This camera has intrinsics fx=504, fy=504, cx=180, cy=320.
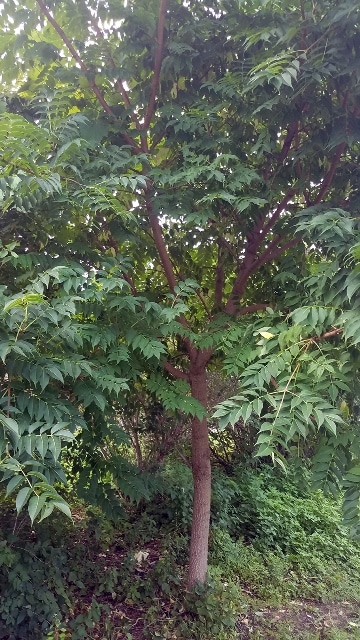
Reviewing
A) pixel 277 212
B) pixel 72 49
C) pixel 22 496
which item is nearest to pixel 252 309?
pixel 277 212

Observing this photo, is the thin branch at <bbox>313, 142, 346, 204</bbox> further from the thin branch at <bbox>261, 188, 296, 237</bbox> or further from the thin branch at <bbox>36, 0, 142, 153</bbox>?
the thin branch at <bbox>36, 0, 142, 153</bbox>

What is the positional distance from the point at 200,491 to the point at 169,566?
2.36 feet

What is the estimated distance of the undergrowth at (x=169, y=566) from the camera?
11.4ft

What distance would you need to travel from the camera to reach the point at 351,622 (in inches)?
172

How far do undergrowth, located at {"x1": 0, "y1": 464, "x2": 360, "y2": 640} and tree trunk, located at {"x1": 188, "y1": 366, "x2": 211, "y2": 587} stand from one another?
0.18m

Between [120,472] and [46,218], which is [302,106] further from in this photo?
[120,472]

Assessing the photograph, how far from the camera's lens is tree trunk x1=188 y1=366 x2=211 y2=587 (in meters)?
4.00

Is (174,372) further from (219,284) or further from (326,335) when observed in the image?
(326,335)

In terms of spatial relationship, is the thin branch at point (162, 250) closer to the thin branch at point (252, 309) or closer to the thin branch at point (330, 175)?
the thin branch at point (252, 309)

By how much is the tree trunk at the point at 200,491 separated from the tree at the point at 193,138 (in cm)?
5

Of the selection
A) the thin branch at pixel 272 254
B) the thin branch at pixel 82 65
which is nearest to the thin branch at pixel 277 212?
the thin branch at pixel 272 254

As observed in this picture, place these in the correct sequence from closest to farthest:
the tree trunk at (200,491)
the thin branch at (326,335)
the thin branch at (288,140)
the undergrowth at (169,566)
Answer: the thin branch at (326,335) < the thin branch at (288,140) < the undergrowth at (169,566) < the tree trunk at (200,491)

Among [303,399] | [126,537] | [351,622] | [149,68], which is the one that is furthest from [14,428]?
[351,622]

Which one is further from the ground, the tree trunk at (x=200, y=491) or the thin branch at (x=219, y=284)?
the thin branch at (x=219, y=284)
